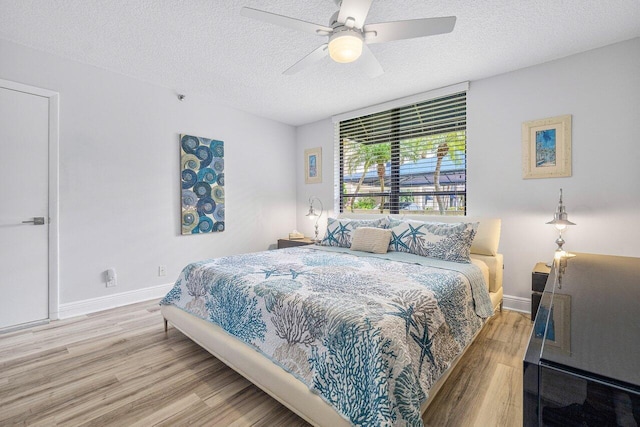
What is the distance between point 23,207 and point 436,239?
12.4ft

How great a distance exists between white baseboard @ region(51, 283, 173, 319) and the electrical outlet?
129mm

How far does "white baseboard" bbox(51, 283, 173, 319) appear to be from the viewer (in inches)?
113

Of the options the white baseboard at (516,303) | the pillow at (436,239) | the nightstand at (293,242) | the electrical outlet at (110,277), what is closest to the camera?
the pillow at (436,239)

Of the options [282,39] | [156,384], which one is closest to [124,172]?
[282,39]

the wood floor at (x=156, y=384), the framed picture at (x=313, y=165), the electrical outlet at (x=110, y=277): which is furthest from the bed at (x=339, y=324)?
the framed picture at (x=313, y=165)

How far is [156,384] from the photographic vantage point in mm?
1830

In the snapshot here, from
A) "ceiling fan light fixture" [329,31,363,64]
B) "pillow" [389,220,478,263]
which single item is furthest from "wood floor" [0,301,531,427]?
"ceiling fan light fixture" [329,31,363,64]

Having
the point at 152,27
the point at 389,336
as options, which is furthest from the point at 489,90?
the point at 152,27

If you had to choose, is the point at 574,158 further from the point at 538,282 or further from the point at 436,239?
the point at 436,239

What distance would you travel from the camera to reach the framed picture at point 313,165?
4.74 metres

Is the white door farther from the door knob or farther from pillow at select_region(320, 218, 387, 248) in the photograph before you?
pillow at select_region(320, 218, 387, 248)

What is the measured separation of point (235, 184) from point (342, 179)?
1659mm

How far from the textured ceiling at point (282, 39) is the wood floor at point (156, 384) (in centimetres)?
250

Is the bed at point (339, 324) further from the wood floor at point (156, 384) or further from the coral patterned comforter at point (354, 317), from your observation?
the wood floor at point (156, 384)
